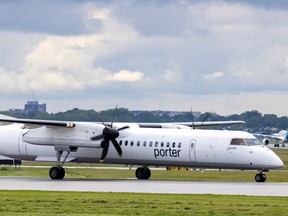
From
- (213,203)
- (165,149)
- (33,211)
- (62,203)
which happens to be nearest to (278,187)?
(165,149)

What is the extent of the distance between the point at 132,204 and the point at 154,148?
60.0 ft

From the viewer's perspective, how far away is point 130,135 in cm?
5081

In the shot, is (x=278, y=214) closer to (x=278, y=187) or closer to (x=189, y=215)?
(x=189, y=215)

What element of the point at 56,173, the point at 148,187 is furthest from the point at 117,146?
the point at 148,187

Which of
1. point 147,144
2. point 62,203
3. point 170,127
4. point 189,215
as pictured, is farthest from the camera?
point 170,127

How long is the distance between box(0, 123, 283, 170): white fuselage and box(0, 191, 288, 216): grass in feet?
38.2

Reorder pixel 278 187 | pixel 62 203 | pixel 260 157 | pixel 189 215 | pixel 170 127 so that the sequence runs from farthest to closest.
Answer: pixel 170 127 < pixel 260 157 < pixel 278 187 < pixel 62 203 < pixel 189 215

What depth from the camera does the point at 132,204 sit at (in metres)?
31.4

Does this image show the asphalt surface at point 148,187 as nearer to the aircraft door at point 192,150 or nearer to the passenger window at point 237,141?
the passenger window at point 237,141

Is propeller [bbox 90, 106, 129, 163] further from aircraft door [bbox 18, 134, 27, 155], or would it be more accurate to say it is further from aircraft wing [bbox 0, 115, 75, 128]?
aircraft door [bbox 18, 134, 27, 155]

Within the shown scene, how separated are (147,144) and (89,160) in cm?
356

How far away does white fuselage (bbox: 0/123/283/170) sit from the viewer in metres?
47.2

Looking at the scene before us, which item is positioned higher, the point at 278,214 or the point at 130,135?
the point at 130,135

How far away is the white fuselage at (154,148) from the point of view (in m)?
47.2
